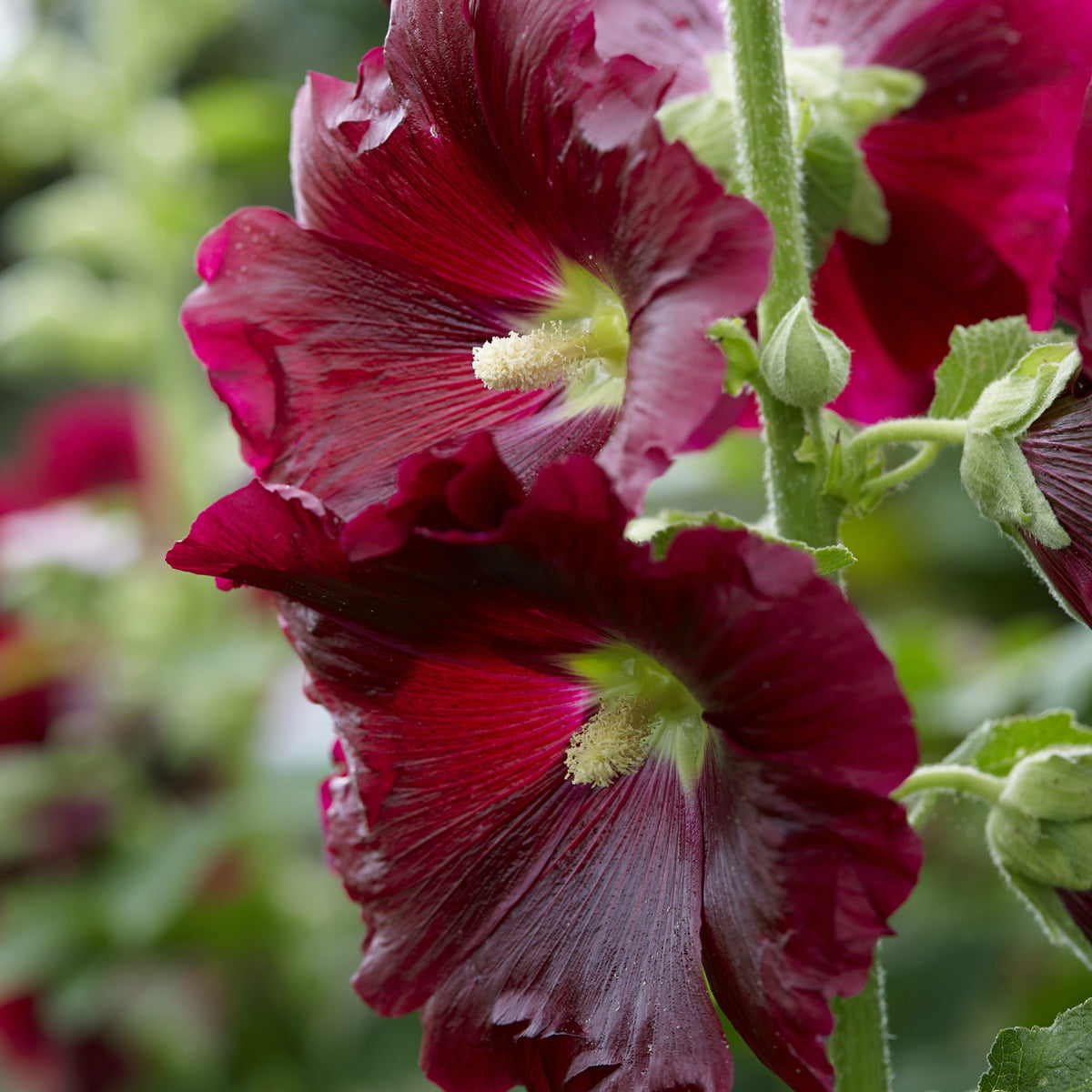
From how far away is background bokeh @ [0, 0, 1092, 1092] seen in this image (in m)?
1.82

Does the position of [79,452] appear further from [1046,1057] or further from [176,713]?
[1046,1057]

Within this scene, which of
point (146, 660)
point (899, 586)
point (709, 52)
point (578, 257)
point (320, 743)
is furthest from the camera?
point (899, 586)

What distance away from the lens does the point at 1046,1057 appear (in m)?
0.79

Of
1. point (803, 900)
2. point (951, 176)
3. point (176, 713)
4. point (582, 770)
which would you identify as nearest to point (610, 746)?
point (582, 770)

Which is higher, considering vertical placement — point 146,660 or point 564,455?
point 564,455

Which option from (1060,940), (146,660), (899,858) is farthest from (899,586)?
(899,858)

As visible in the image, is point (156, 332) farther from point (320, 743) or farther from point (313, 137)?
point (313, 137)

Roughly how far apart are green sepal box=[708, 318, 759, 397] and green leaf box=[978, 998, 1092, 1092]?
381mm

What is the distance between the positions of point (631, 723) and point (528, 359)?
0.67 ft

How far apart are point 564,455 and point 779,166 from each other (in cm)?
19

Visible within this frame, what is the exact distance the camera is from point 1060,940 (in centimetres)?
81

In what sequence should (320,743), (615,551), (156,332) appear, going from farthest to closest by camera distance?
(156,332) < (320,743) < (615,551)

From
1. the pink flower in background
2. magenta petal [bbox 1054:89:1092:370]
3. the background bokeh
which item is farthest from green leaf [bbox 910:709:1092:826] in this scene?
Answer: the pink flower in background

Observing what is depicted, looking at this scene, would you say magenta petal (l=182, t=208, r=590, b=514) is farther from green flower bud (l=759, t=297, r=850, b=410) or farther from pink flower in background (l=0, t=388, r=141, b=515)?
pink flower in background (l=0, t=388, r=141, b=515)
